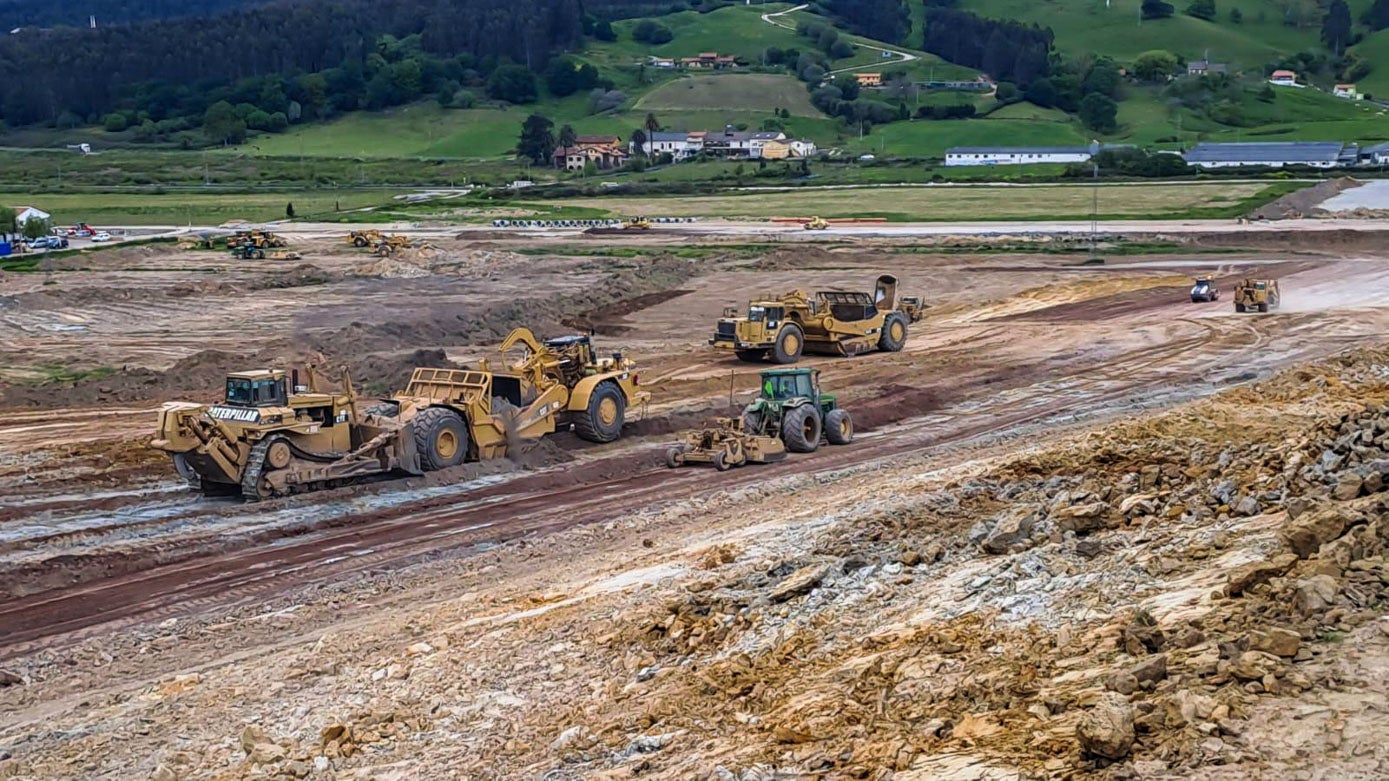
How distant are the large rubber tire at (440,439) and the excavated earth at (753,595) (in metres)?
0.40

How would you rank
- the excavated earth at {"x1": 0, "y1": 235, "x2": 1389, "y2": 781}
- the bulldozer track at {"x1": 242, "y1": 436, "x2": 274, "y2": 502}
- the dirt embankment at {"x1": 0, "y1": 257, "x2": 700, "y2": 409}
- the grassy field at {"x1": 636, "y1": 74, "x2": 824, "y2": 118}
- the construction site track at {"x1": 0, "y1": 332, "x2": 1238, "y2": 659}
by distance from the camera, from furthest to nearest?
the grassy field at {"x1": 636, "y1": 74, "x2": 824, "y2": 118} < the dirt embankment at {"x1": 0, "y1": 257, "x2": 700, "y2": 409} < the bulldozer track at {"x1": 242, "y1": 436, "x2": 274, "y2": 502} < the construction site track at {"x1": 0, "y1": 332, "x2": 1238, "y2": 659} < the excavated earth at {"x1": 0, "y1": 235, "x2": 1389, "y2": 781}

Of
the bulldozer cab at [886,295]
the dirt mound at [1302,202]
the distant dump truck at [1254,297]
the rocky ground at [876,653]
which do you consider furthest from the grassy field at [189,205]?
the rocky ground at [876,653]

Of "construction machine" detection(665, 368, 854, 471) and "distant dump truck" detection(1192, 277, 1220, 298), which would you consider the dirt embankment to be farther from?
"distant dump truck" detection(1192, 277, 1220, 298)

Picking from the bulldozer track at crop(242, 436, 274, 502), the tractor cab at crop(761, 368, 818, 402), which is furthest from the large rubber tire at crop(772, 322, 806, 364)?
the bulldozer track at crop(242, 436, 274, 502)

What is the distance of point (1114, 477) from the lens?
1880cm

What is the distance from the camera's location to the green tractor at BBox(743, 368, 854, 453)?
29.1 meters

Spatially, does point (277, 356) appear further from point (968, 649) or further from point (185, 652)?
point (968, 649)

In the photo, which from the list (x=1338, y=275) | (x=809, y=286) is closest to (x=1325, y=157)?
(x=1338, y=275)

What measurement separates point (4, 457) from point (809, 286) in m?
34.6

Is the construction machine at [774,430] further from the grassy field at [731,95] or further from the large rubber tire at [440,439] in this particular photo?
the grassy field at [731,95]

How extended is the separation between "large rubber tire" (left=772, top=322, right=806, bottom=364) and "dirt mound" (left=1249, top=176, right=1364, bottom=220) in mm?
50820

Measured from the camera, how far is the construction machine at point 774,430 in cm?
2823

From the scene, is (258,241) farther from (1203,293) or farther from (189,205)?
(1203,293)

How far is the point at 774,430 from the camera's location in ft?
95.8
